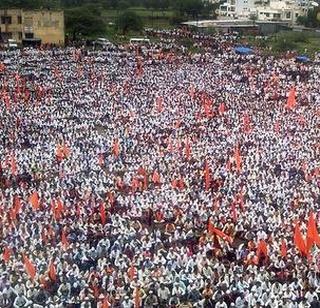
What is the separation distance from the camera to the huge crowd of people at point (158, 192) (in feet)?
41.5

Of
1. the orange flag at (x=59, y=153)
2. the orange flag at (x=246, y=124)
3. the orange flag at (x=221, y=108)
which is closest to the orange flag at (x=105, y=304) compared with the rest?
the orange flag at (x=59, y=153)

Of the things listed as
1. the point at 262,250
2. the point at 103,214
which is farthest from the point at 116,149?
the point at 262,250

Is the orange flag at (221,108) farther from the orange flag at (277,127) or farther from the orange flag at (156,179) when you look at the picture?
the orange flag at (156,179)

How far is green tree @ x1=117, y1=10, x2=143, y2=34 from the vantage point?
53.1m

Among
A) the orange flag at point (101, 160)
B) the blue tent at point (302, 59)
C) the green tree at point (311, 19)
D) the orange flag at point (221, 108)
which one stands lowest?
the orange flag at point (101, 160)

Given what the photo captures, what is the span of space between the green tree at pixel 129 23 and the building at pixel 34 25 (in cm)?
627

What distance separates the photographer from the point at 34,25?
48.3m

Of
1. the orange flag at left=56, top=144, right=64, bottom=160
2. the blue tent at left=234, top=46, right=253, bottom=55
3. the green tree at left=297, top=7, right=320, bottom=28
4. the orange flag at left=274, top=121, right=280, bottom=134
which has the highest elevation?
the green tree at left=297, top=7, right=320, bottom=28

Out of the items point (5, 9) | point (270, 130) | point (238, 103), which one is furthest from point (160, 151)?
point (5, 9)

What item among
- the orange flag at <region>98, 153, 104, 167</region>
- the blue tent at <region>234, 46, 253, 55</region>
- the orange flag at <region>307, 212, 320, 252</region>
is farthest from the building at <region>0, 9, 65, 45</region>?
the orange flag at <region>307, 212, 320, 252</region>

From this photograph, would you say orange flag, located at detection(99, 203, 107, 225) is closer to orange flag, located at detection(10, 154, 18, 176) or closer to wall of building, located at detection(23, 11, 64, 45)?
orange flag, located at detection(10, 154, 18, 176)

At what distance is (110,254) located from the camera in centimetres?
1412

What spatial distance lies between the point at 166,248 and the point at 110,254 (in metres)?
1.33

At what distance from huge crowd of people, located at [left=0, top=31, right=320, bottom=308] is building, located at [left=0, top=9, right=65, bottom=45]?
12.9m
